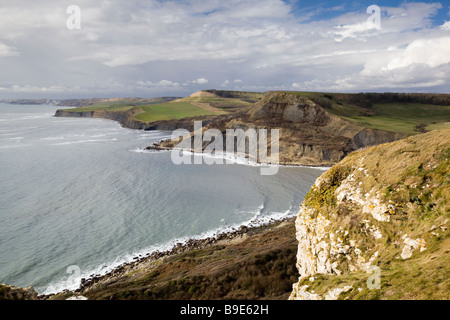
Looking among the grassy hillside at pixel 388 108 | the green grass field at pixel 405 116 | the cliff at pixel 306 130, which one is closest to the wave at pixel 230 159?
the cliff at pixel 306 130

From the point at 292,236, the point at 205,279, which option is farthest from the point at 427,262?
the point at 292,236

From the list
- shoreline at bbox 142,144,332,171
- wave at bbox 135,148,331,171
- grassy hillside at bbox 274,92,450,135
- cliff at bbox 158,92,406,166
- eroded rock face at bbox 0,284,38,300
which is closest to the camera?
eroded rock face at bbox 0,284,38,300

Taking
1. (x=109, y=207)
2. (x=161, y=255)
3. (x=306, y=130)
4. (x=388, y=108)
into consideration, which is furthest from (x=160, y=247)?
(x=388, y=108)

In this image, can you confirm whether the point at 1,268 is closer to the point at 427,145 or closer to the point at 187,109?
the point at 427,145

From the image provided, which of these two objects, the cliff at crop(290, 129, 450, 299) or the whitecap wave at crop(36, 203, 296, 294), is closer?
the cliff at crop(290, 129, 450, 299)

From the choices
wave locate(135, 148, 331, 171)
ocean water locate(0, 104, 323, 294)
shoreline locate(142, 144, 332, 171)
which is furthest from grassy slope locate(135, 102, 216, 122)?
ocean water locate(0, 104, 323, 294)

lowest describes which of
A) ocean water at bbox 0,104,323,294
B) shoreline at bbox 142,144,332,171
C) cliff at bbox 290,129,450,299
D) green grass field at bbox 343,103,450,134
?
ocean water at bbox 0,104,323,294

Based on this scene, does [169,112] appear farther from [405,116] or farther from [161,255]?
[161,255]

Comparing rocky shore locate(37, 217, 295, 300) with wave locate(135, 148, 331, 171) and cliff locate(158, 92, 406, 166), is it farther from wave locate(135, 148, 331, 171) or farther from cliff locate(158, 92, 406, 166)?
cliff locate(158, 92, 406, 166)
